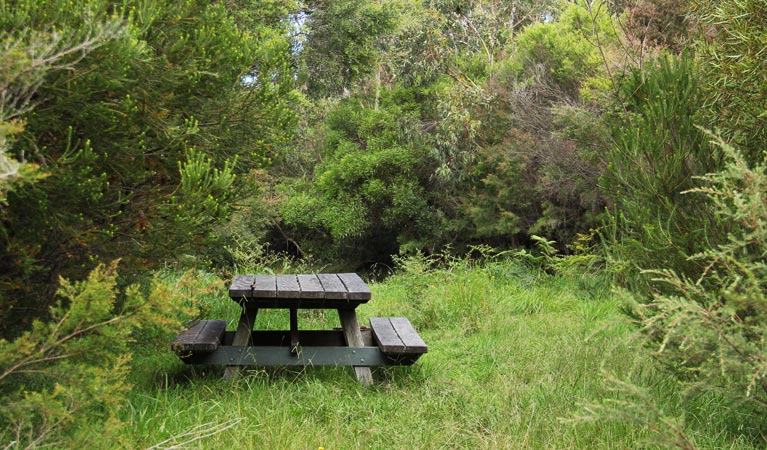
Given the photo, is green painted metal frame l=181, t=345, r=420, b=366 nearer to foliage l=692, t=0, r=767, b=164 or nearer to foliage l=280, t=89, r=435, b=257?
foliage l=692, t=0, r=767, b=164

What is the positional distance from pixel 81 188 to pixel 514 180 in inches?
526

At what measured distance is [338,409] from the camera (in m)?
4.19

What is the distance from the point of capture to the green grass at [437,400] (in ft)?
11.9

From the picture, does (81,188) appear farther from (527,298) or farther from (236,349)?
(527,298)

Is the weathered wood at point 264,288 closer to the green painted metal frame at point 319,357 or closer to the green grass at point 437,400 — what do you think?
the green painted metal frame at point 319,357

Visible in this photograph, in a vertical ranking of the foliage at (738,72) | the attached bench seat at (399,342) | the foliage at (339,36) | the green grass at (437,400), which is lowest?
the green grass at (437,400)

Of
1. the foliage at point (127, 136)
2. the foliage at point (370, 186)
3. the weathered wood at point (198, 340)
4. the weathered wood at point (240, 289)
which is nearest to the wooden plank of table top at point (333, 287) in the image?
the weathered wood at point (240, 289)

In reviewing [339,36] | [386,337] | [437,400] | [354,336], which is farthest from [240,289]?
[339,36]

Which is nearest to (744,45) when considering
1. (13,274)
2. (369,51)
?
(13,274)

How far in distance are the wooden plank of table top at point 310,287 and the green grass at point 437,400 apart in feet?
1.75

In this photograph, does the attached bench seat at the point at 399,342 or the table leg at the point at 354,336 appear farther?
the table leg at the point at 354,336

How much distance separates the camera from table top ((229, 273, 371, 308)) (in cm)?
461

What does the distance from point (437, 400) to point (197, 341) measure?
1.53m

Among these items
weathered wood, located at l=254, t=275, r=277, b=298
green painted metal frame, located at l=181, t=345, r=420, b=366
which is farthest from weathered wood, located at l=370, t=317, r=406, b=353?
weathered wood, located at l=254, t=275, r=277, b=298
